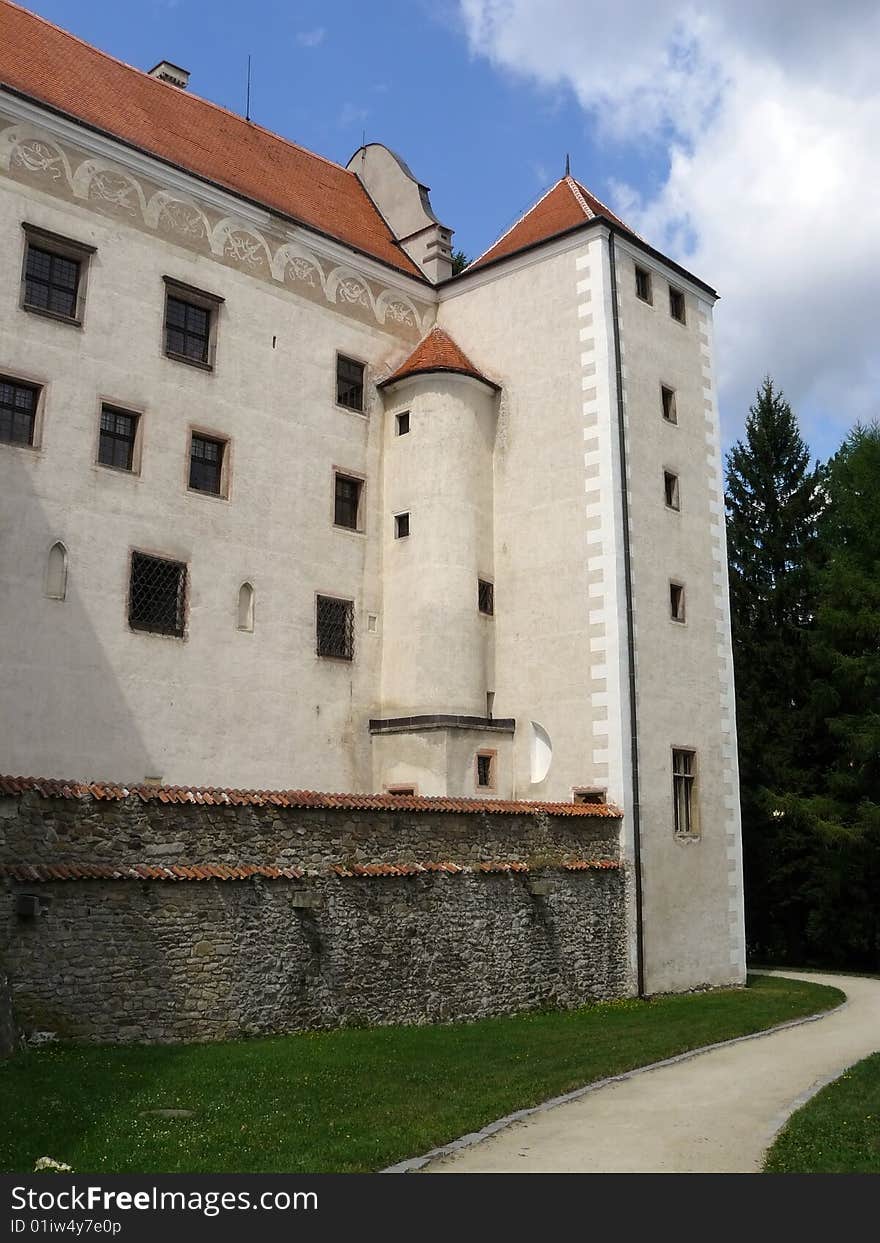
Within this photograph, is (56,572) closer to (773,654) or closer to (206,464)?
(206,464)

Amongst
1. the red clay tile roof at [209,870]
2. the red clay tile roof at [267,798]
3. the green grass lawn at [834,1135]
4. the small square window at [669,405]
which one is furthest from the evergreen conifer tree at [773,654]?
the green grass lawn at [834,1135]

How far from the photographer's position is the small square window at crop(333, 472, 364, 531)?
23.7 m

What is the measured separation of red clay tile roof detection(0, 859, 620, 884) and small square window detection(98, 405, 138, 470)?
826 centimetres

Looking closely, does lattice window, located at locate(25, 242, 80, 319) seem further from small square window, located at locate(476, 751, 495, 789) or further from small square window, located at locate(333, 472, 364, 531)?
small square window, located at locate(476, 751, 495, 789)

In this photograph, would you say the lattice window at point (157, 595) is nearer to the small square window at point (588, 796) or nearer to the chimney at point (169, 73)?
the small square window at point (588, 796)

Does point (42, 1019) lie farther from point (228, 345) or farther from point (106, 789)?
point (228, 345)

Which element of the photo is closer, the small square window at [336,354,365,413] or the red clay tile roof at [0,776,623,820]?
Result: the red clay tile roof at [0,776,623,820]

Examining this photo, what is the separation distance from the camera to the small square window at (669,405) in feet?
82.7

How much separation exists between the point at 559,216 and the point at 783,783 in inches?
678

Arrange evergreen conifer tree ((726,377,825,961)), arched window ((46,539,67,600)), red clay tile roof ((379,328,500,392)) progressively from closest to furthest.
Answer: arched window ((46,539,67,600)) → red clay tile roof ((379,328,500,392)) → evergreen conifer tree ((726,377,825,961))

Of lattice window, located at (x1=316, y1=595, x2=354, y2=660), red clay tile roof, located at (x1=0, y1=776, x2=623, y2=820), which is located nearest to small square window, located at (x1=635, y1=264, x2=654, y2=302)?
lattice window, located at (x1=316, y1=595, x2=354, y2=660)

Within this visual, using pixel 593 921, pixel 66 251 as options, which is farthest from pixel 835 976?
pixel 66 251

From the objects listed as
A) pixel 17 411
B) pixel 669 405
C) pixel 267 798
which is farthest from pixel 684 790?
pixel 17 411

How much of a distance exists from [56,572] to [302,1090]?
10518 millimetres
